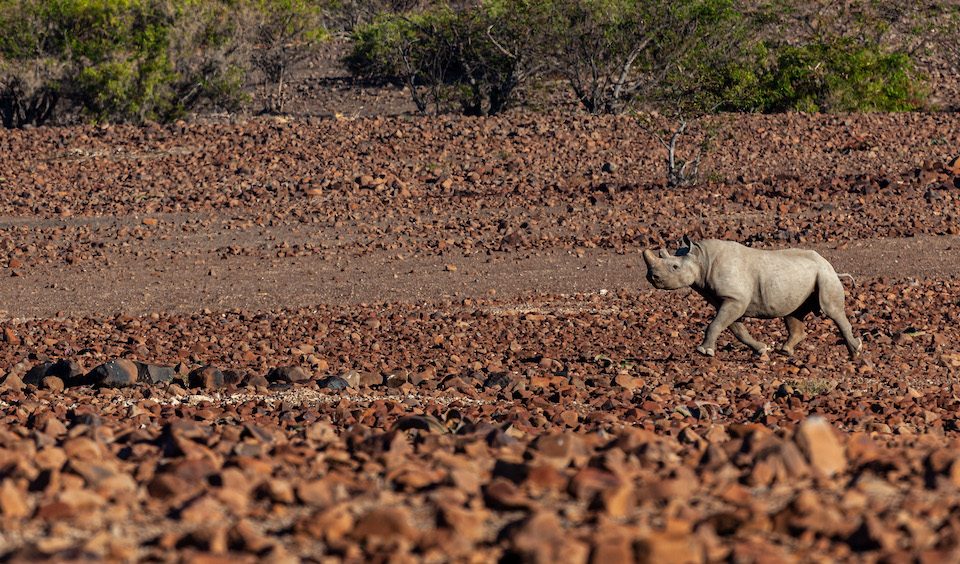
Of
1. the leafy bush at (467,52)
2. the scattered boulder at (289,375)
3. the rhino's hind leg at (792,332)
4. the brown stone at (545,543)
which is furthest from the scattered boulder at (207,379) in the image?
the leafy bush at (467,52)

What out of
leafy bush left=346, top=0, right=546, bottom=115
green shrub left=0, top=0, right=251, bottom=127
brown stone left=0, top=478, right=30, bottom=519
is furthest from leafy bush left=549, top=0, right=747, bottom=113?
brown stone left=0, top=478, right=30, bottom=519

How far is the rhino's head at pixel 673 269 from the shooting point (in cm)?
1008

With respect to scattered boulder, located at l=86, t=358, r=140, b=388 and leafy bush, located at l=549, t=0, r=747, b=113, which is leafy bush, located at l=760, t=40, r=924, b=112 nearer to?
leafy bush, located at l=549, t=0, r=747, b=113

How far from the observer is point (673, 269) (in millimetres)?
10094

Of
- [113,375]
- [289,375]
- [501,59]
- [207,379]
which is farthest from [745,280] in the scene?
[501,59]

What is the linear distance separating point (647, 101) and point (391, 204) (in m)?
9.95

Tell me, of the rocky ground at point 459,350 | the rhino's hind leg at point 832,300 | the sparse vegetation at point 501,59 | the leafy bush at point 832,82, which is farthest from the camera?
the sparse vegetation at point 501,59

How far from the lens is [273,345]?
38.0 ft

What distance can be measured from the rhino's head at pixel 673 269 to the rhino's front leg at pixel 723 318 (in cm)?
29

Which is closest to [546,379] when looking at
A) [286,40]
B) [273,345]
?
[273,345]

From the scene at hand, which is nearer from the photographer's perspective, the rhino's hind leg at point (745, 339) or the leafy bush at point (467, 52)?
the rhino's hind leg at point (745, 339)

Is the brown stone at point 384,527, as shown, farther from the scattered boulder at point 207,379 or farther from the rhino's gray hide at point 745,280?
the rhino's gray hide at point 745,280

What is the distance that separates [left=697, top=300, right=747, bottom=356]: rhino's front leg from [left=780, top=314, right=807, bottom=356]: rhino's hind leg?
0.63 m

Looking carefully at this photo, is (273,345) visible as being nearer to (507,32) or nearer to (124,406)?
(124,406)
